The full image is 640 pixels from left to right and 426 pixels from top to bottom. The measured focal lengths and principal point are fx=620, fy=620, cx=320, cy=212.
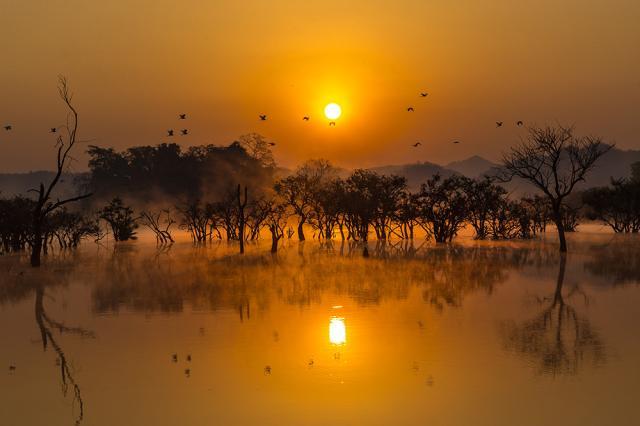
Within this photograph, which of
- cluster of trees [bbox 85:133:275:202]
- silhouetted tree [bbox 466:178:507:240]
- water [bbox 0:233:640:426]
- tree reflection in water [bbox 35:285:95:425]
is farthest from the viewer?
cluster of trees [bbox 85:133:275:202]

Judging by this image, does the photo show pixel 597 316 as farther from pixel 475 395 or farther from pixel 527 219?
pixel 527 219

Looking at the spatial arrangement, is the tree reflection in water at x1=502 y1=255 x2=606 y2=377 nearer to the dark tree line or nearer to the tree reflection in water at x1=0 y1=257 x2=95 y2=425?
the tree reflection in water at x1=0 y1=257 x2=95 y2=425

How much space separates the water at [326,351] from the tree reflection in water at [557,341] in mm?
48

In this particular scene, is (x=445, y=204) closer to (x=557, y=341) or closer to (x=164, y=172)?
(x=557, y=341)

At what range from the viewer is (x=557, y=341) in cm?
1478

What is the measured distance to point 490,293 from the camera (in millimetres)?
23203

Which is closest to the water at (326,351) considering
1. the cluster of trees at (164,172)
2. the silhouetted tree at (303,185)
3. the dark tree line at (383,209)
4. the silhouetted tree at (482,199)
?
the dark tree line at (383,209)

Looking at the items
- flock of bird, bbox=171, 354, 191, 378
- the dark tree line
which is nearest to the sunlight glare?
flock of bird, bbox=171, 354, 191, 378

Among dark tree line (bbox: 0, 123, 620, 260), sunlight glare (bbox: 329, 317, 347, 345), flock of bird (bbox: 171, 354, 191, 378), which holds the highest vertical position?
dark tree line (bbox: 0, 123, 620, 260)

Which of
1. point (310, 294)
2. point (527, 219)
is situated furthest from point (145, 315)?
point (527, 219)

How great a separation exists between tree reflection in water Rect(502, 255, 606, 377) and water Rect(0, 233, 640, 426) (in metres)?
0.05

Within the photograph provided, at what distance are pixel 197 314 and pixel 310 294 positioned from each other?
5.27m

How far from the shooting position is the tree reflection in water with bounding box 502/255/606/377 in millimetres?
12736

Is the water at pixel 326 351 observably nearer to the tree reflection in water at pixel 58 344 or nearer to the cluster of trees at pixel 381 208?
the tree reflection in water at pixel 58 344
